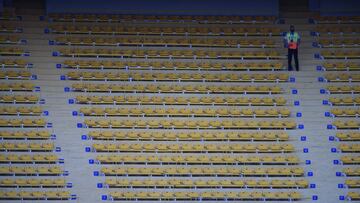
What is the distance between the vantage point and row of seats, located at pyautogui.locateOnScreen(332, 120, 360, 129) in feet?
68.6

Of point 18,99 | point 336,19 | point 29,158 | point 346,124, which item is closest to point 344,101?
point 346,124

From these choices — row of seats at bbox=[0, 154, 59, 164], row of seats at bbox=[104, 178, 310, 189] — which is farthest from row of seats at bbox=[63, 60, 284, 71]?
row of seats at bbox=[104, 178, 310, 189]

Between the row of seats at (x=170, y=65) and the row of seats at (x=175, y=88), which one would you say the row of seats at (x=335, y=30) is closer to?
the row of seats at (x=170, y=65)

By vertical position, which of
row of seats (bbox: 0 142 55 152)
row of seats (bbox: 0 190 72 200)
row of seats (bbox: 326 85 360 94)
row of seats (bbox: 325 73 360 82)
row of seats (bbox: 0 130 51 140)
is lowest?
row of seats (bbox: 0 190 72 200)

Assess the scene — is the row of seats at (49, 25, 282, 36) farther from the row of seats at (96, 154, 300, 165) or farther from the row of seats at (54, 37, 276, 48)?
the row of seats at (96, 154, 300, 165)

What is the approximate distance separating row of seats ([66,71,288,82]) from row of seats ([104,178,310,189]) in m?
3.34

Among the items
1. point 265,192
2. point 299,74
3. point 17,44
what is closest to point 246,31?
point 299,74

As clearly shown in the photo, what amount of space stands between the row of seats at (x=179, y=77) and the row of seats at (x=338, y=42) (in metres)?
1.84

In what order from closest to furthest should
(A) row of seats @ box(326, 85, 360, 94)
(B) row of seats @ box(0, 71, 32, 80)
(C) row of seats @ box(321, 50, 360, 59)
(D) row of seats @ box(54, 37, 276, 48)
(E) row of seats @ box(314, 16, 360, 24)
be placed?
(B) row of seats @ box(0, 71, 32, 80), (A) row of seats @ box(326, 85, 360, 94), (D) row of seats @ box(54, 37, 276, 48), (C) row of seats @ box(321, 50, 360, 59), (E) row of seats @ box(314, 16, 360, 24)

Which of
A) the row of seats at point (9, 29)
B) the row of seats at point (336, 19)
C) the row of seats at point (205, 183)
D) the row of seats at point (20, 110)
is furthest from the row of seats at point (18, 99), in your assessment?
the row of seats at point (336, 19)

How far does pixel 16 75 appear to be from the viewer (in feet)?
69.7

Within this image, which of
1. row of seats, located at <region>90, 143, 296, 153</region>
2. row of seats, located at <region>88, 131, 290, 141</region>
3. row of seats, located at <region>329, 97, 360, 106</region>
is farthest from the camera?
row of seats, located at <region>329, 97, 360, 106</region>

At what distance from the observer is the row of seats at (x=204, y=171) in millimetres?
19953

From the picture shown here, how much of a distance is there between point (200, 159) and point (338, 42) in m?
6.26
